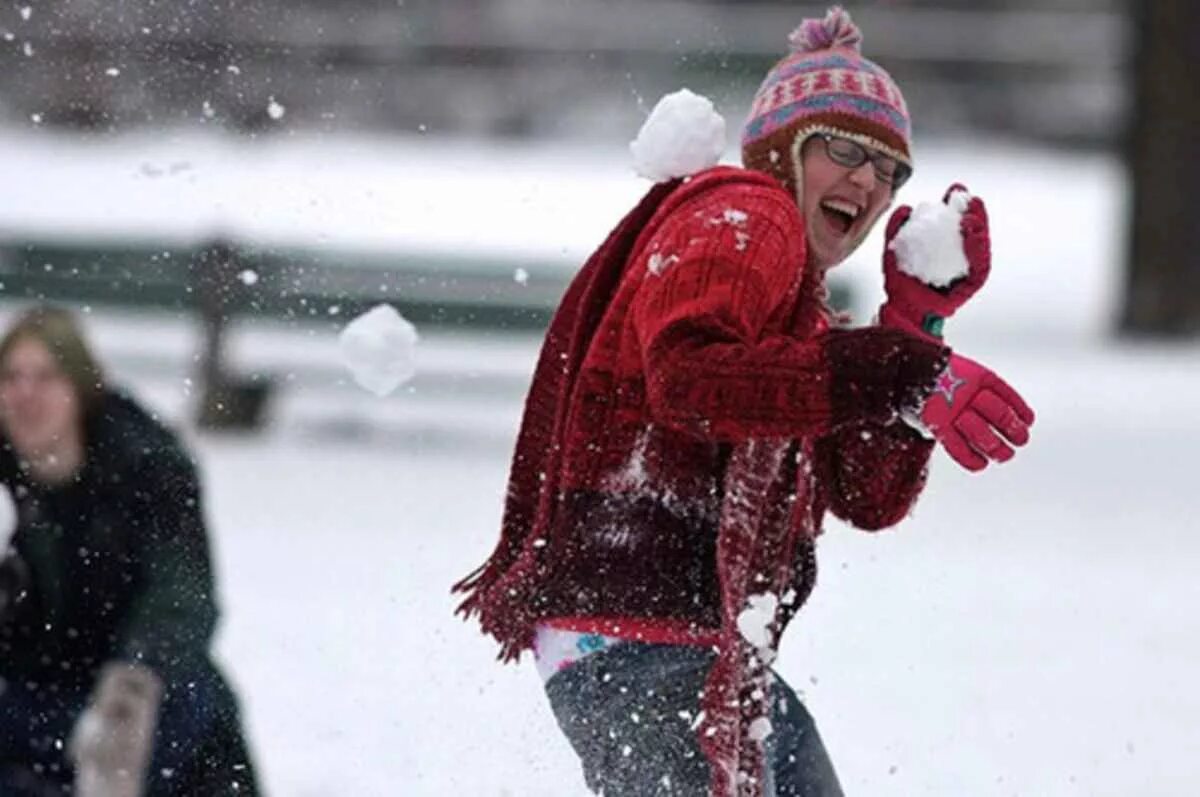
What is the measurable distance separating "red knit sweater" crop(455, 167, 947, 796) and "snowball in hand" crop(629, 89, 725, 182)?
1.9 inches

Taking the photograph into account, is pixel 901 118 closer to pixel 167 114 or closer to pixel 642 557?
pixel 642 557

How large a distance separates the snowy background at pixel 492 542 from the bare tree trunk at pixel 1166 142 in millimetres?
511

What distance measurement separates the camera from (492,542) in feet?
25.7

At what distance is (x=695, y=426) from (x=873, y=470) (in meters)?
0.51

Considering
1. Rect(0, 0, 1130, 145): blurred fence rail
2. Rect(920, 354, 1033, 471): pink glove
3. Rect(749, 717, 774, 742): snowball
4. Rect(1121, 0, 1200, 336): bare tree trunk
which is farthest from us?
Rect(0, 0, 1130, 145): blurred fence rail

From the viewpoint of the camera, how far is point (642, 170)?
137 inches

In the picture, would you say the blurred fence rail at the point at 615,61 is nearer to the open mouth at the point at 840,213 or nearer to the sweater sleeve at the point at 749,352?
the open mouth at the point at 840,213

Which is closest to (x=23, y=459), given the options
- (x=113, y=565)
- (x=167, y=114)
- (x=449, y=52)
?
(x=113, y=565)

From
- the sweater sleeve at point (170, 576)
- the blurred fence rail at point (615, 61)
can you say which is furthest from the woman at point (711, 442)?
the blurred fence rail at point (615, 61)

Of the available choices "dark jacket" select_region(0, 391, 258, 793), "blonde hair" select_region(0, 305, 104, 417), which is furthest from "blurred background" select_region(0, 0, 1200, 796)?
"blonde hair" select_region(0, 305, 104, 417)

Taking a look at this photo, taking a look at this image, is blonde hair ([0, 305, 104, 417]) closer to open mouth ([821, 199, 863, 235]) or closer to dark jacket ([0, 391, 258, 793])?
dark jacket ([0, 391, 258, 793])

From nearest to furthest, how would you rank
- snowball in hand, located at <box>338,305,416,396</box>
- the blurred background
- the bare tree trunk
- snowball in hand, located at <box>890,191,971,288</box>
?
snowball in hand, located at <box>890,191,971,288</box>, snowball in hand, located at <box>338,305,416,396</box>, the blurred background, the bare tree trunk

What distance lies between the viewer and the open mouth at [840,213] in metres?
3.39

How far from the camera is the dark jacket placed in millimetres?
4395
